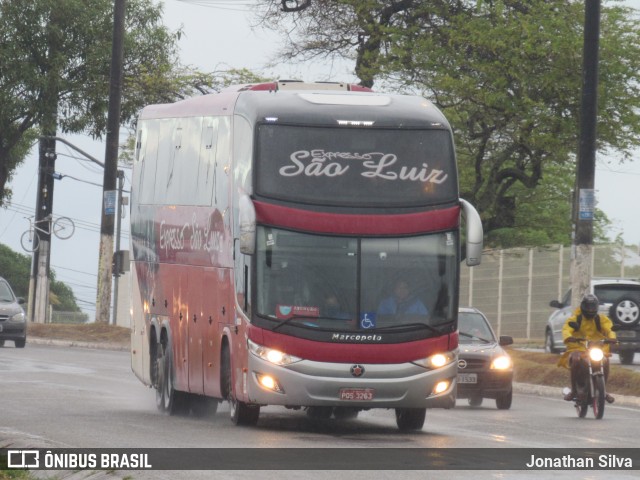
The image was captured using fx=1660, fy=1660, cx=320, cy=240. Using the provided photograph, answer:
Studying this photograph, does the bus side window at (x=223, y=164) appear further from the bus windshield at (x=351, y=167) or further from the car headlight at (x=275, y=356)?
the car headlight at (x=275, y=356)

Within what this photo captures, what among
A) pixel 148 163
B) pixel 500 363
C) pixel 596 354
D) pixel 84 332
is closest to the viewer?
pixel 596 354

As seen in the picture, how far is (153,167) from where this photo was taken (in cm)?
2323

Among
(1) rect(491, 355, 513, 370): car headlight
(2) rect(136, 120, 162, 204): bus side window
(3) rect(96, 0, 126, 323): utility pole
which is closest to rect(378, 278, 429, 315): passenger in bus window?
(2) rect(136, 120, 162, 204): bus side window

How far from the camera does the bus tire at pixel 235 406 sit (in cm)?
1914

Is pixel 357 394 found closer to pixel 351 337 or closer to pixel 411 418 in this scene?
pixel 351 337

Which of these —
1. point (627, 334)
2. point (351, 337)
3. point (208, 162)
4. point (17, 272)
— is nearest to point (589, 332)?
point (351, 337)

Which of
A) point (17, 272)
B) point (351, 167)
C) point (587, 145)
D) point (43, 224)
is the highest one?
point (587, 145)

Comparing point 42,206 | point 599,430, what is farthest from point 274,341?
point 42,206

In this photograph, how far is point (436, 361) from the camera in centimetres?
1841

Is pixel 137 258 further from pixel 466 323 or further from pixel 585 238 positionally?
pixel 585 238

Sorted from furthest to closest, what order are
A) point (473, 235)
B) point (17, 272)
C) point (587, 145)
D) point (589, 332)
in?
point (17, 272), point (587, 145), point (589, 332), point (473, 235)

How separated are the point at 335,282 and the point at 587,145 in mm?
11613

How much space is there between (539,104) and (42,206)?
25.0 metres

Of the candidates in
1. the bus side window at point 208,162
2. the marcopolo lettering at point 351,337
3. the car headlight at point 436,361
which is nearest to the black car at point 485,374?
the bus side window at point 208,162
